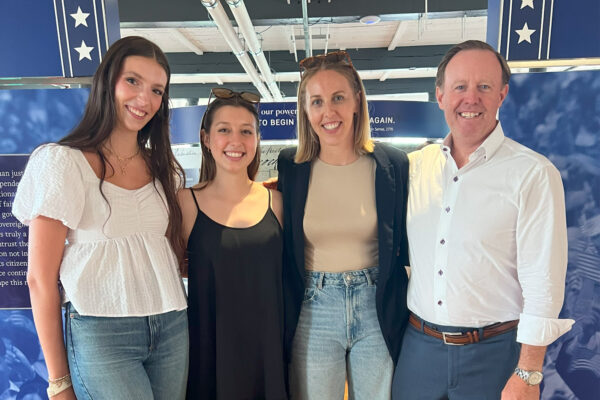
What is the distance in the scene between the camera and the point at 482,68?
1.66 m

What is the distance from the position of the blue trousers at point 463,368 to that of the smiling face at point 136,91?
1501 mm

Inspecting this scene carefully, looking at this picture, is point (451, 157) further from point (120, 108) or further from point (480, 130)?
point (120, 108)

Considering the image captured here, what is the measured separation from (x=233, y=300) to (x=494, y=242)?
1099 millimetres

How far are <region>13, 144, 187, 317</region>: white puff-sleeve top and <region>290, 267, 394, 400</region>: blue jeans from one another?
59 cm

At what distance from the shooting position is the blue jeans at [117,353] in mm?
1450

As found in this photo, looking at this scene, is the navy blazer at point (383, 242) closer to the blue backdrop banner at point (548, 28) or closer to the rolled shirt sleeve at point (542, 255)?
the rolled shirt sleeve at point (542, 255)

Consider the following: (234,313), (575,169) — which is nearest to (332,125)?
(234,313)

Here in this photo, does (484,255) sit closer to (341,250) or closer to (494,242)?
(494,242)

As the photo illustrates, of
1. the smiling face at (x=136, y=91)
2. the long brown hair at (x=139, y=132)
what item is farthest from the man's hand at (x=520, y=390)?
the smiling face at (x=136, y=91)

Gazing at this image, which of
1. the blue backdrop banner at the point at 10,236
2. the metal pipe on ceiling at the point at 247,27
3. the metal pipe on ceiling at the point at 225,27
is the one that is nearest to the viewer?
the blue backdrop banner at the point at 10,236

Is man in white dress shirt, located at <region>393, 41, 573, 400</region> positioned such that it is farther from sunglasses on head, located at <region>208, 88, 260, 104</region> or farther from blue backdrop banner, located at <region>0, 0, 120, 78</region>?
blue backdrop banner, located at <region>0, 0, 120, 78</region>

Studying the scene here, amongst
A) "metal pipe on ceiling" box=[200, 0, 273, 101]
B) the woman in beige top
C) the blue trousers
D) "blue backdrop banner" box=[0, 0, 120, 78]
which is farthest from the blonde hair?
"metal pipe on ceiling" box=[200, 0, 273, 101]

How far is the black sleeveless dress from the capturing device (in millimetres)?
1764

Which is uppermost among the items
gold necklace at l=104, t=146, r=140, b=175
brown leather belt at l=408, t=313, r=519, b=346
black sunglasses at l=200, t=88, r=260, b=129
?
black sunglasses at l=200, t=88, r=260, b=129
